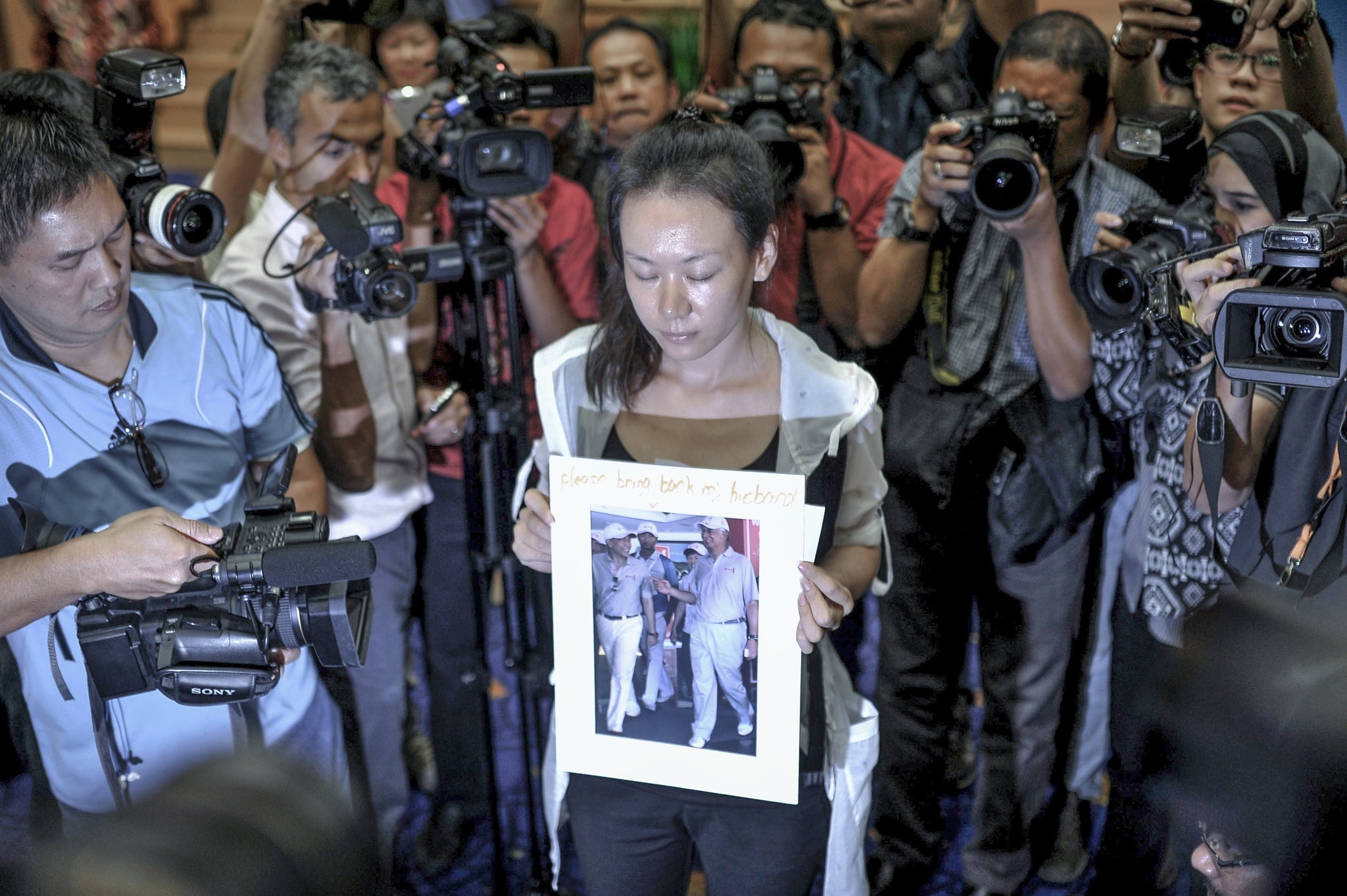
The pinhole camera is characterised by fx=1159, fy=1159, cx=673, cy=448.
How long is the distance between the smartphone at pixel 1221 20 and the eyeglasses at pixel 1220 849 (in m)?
1.39

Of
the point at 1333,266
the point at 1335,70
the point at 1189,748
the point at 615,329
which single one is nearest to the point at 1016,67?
the point at 1335,70

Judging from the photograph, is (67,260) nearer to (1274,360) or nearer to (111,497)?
(111,497)

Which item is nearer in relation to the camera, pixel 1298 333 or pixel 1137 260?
pixel 1298 333

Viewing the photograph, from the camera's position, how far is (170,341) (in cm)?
164

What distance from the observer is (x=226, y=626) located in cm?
137

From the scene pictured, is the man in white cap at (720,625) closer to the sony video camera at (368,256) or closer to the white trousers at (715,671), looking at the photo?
the white trousers at (715,671)

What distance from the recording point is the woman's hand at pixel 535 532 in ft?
4.92

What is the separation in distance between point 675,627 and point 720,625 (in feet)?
0.20

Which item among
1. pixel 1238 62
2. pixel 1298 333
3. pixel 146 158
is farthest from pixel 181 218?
pixel 1238 62

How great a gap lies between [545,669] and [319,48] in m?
1.37

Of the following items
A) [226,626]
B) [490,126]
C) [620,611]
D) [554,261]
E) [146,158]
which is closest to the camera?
[226,626]

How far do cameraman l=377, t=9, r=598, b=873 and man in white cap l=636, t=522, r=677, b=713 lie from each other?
3.19 ft

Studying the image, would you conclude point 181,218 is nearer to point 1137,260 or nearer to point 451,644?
point 451,644

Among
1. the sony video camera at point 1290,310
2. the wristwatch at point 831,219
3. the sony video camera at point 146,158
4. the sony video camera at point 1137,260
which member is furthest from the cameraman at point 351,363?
the sony video camera at point 1290,310
